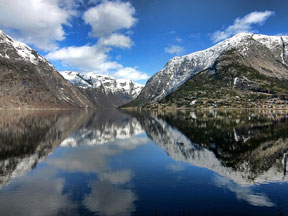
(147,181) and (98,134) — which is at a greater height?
(147,181)

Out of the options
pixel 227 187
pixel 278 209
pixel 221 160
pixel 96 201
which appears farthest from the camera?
pixel 221 160

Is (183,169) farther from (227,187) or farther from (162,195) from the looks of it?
(162,195)

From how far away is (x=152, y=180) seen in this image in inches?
1203

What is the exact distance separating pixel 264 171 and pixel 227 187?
29.8 ft

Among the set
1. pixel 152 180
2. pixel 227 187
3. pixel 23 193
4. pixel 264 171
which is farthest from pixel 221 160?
pixel 23 193

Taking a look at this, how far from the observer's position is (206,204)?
22656mm

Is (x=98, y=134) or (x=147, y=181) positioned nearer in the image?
(x=147, y=181)

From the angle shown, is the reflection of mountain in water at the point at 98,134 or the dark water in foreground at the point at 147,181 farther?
the reflection of mountain in water at the point at 98,134

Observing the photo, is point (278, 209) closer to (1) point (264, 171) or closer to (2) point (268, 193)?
(2) point (268, 193)

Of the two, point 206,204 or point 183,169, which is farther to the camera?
point 183,169

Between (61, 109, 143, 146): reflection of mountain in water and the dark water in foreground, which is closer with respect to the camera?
the dark water in foreground

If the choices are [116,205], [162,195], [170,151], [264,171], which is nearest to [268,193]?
[264,171]

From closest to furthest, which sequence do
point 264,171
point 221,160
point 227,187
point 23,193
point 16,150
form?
point 23,193
point 227,187
point 264,171
point 221,160
point 16,150

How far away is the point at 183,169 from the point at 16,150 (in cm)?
3482
